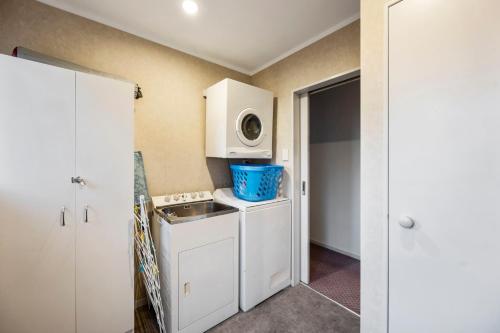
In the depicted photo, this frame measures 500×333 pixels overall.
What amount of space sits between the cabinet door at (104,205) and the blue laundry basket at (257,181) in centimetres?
101

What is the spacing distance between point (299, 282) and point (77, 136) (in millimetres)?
2457

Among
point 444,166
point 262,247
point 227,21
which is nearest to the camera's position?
point 444,166

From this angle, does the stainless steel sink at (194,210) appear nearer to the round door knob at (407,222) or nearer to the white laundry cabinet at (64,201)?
the white laundry cabinet at (64,201)

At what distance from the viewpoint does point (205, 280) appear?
5.43ft

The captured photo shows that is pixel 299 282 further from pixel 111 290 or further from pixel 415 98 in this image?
pixel 415 98

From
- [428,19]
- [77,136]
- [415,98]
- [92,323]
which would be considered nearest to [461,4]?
[428,19]

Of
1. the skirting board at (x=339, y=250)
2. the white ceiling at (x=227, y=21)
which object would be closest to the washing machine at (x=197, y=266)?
the white ceiling at (x=227, y=21)

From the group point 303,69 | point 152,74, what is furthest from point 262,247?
point 152,74

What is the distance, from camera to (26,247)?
45.4 inches

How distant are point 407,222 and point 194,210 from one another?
1744 millimetres

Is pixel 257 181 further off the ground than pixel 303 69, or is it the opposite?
pixel 303 69

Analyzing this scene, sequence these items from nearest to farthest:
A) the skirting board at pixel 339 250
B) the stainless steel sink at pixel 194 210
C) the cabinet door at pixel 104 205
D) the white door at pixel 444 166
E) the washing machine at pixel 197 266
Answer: the white door at pixel 444 166
the cabinet door at pixel 104 205
the washing machine at pixel 197 266
the stainless steel sink at pixel 194 210
the skirting board at pixel 339 250

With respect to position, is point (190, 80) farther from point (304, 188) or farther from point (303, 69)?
point (304, 188)

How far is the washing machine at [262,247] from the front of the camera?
1.87 meters
